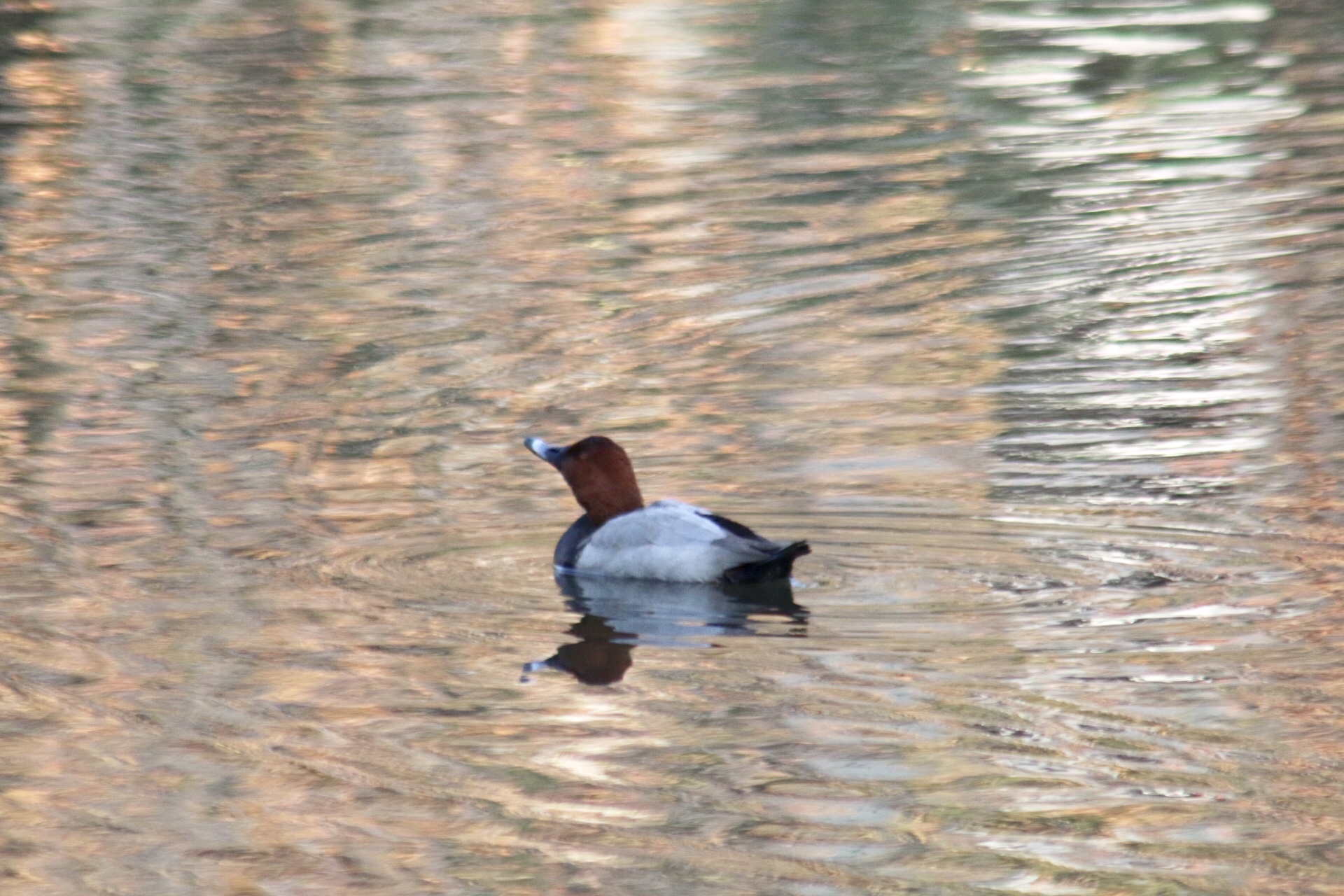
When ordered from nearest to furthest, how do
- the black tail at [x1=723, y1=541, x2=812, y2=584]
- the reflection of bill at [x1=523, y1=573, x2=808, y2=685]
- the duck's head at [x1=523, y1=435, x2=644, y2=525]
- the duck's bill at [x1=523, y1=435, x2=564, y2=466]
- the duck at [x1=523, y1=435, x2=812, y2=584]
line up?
1. the reflection of bill at [x1=523, y1=573, x2=808, y2=685]
2. the black tail at [x1=723, y1=541, x2=812, y2=584]
3. the duck at [x1=523, y1=435, x2=812, y2=584]
4. the duck's head at [x1=523, y1=435, x2=644, y2=525]
5. the duck's bill at [x1=523, y1=435, x2=564, y2=466]

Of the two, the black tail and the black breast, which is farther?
the black breast

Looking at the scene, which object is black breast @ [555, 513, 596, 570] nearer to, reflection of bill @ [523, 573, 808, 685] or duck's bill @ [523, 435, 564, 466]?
reflection of bill @ [523, 573, 808, 685]

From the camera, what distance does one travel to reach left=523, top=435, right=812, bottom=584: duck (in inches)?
342

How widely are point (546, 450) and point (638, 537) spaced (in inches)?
31.3

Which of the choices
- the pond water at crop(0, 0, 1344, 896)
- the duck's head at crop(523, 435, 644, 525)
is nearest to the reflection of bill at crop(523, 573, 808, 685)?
the pond water at crop(0, 0, 1344, 896)

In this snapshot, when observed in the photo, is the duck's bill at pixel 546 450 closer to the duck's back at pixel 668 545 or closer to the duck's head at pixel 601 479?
the duck's head at pixel 601 479

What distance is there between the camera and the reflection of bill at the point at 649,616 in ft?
26.5

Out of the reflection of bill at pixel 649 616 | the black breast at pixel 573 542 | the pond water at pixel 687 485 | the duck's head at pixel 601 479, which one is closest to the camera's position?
the pond water at pixel 687 485

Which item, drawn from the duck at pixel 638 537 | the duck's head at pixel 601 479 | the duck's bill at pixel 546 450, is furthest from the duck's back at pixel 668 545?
the duck's bill at pixel 546 450

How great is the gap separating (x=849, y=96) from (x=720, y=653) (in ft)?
47.5

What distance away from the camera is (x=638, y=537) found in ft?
30.1

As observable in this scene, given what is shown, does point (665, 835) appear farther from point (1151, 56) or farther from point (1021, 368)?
point (1151, 56)

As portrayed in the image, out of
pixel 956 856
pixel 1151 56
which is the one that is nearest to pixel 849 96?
pixel 1151 56

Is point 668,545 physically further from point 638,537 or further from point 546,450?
point 546,450
